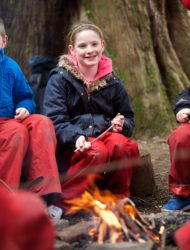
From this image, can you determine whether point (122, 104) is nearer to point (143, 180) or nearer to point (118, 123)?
point (118, 123)

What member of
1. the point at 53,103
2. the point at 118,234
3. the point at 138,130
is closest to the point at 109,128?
the point at 53,103

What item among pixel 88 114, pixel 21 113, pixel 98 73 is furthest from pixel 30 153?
pixel 98 73

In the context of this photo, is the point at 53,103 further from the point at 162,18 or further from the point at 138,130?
the point at 162,18

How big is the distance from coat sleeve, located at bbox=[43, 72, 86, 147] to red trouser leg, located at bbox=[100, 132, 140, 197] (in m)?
0.23

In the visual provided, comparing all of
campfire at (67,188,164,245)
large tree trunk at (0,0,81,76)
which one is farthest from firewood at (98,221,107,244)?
large tree trunk at (0,0,81,76)

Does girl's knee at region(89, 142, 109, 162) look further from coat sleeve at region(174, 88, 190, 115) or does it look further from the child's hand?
coat sleeve at region(174, 88, 190, 115)

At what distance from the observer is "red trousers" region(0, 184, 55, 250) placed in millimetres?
2053

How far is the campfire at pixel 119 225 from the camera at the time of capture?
341 cm

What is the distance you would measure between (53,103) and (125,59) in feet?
8.97

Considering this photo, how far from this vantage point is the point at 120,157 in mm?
4754

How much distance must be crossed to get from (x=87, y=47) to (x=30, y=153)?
Answer: 104 cm

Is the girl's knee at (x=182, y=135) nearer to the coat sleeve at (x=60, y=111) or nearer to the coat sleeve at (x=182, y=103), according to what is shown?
the coat sleeve at (x=182, y=103)

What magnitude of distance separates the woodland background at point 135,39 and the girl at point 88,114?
2298 millimetres

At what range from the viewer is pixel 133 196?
5.29 metres
